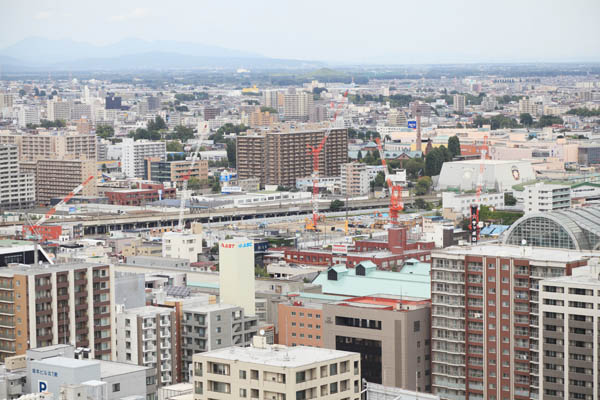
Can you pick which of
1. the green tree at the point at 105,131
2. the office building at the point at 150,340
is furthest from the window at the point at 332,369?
the green tree at the point at 105,131

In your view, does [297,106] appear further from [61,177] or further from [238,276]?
[238,276]

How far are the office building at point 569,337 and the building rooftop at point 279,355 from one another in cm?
378

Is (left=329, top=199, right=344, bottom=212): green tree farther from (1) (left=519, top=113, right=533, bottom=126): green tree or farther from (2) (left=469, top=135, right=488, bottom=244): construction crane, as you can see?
(1) (left=519, top=113, right=533, bottom=126): green tree

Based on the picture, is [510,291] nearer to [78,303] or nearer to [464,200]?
[78,303]

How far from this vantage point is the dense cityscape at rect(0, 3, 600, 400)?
37.5ft

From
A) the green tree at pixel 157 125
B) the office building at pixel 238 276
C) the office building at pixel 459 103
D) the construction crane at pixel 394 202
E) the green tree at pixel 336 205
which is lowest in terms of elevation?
the green tree at pixel 336 205

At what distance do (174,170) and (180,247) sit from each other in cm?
1969

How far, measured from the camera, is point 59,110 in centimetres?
7619

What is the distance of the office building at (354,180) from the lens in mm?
41531

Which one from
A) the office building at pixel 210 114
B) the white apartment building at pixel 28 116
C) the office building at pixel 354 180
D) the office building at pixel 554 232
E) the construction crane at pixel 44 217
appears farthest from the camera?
the office building at pixel 210 114

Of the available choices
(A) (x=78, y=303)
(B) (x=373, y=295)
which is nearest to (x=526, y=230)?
(B) (x=373, y=295)

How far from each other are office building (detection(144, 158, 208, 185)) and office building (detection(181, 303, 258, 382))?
28480 mm

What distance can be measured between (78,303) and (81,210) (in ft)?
76.9

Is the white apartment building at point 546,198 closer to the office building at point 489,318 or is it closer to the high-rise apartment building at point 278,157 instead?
the office building at point 489,318
